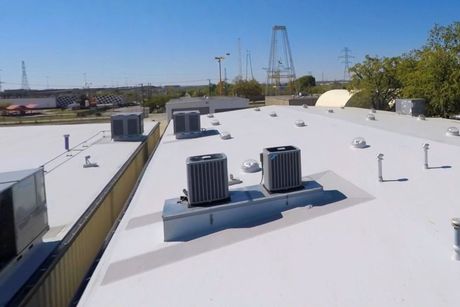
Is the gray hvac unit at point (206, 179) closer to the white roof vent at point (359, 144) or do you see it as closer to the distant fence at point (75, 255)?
the distant fence at point (75, 255)

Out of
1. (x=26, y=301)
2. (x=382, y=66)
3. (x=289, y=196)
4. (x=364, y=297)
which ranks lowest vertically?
(x=26, y=301)

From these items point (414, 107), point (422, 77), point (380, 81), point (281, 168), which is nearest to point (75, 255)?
point (281, 168)

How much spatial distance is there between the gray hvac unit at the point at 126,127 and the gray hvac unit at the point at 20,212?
9.48 metres

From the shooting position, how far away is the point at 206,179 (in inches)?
197

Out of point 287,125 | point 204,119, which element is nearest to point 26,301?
point 287,125

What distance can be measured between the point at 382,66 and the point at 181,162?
27.6 metres

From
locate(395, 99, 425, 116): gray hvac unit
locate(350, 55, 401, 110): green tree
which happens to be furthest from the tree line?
locate(395, 99, 425, 116): gray hvac unit

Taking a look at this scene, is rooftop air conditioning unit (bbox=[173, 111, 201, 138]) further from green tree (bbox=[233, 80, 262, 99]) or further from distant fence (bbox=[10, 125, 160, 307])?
green tree (bbox=[233, 80, 262, 99])

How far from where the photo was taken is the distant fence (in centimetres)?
439

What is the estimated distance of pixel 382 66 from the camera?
32719 mm

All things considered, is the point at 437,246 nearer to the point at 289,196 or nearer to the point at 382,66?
the point at 289,196

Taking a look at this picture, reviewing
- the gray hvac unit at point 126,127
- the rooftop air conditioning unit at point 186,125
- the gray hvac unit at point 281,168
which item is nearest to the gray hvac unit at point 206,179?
the gray hvac unit at point 281,168

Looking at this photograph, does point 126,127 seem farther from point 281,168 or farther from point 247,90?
point 247,90

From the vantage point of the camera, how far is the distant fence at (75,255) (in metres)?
4.39
